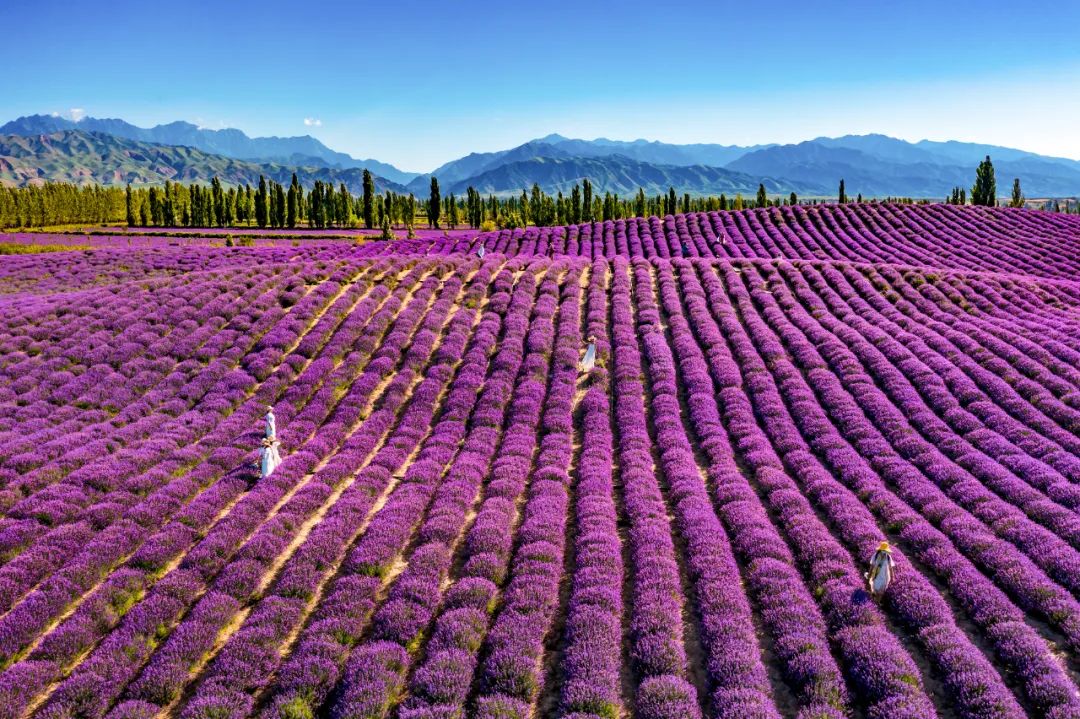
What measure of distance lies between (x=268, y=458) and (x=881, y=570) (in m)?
15.2

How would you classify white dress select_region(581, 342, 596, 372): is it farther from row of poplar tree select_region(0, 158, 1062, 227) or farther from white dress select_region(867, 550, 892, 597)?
row of poplar tree select_region(0, 158, 1062, 227)

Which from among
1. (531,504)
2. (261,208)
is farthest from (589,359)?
(261,208)

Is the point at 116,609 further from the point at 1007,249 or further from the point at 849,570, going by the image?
the point at 1007,249

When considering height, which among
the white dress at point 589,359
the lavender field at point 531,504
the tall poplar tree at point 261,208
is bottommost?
the lavender field at point 531,504

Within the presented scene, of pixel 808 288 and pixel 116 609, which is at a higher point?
pixel 808 288

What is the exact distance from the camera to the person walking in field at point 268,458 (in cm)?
1725

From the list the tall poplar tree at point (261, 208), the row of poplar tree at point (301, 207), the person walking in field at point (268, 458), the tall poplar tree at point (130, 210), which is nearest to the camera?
the person walking in field at point (268, 458)

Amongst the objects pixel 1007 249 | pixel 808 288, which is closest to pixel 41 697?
pixel 808 288

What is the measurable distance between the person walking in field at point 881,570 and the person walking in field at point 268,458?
14991mm

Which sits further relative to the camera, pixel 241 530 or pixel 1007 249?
pixel 1007 249

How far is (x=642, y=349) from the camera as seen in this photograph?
93.2 ft

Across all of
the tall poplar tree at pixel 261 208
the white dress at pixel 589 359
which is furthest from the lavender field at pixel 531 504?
the tall poplar tree at pixel 261 208

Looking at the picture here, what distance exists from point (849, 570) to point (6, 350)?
33.3m

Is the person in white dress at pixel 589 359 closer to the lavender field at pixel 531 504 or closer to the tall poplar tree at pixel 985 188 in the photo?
the lavender field at pixel 531 504
